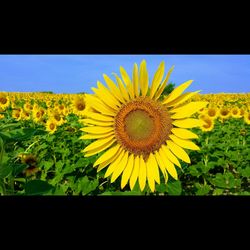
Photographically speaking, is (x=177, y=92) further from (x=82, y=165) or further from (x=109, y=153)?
(x=82, y=165)

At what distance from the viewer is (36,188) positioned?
1.81m

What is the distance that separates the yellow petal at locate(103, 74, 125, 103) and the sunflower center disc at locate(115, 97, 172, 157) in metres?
0.05

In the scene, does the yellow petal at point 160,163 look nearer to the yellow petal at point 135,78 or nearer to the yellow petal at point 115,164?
the yellow petal at point 115,164

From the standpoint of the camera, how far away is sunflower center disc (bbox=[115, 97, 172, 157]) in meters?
1.74

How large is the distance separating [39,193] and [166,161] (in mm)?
619

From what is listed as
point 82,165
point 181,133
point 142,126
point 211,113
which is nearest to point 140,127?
point 142,126

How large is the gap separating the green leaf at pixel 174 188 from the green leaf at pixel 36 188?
38.4 inches

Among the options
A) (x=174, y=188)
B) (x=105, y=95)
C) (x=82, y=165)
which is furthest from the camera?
(x=82, y=165)

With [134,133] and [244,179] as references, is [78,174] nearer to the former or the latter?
[244,179]

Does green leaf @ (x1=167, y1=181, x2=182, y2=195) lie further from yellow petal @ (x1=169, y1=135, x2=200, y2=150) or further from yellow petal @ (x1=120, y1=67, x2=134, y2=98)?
yellow petal @ (x1=120, y1=67, x2=134, y2=98)

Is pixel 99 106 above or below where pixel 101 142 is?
above

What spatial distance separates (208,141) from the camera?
6.84 m

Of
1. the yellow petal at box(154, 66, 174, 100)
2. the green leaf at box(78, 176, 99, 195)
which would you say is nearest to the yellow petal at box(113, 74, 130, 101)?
the yellow petal at box(154, 66, 174, 100)

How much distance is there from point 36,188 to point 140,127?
1.88 feet
